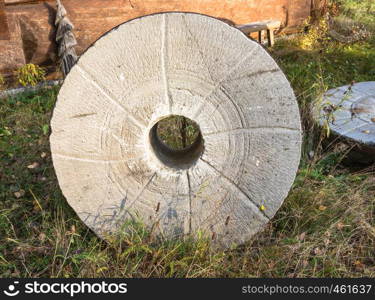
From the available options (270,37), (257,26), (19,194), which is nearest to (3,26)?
(19,194)

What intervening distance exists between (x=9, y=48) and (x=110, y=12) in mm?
1179

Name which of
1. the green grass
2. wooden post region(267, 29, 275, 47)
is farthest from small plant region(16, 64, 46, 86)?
wooden post region(267, 29, 275, 47)

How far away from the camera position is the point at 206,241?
2.62 meters

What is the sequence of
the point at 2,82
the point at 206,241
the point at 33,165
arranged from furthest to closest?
the point at 2,82 < the point at 33,165 < the point at 206,241

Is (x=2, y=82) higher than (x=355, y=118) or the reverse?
higher

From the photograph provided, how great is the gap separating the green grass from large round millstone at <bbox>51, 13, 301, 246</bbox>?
0.49 ft

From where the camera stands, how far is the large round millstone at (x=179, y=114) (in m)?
2.36

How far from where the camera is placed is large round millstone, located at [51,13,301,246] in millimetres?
2363

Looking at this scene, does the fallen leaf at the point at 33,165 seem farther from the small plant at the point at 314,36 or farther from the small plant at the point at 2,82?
the small plant at the point at 314,36

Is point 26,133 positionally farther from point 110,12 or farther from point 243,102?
point 243,102

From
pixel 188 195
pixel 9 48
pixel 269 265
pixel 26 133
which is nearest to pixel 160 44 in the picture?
pixel 188 195

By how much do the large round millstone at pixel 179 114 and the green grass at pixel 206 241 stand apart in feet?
0.49

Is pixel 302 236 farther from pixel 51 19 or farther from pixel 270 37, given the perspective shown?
pixel 270 37

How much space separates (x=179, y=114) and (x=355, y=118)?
6.05 ft
